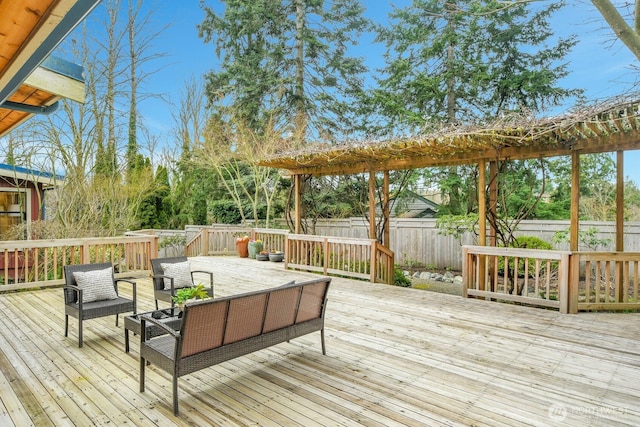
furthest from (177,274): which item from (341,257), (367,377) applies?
(341,257)

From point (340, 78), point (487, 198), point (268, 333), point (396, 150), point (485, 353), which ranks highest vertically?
point (340, 78)

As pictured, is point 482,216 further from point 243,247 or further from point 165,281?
point 243,247

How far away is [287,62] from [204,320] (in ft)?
45.6

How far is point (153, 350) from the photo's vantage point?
8.89 feet

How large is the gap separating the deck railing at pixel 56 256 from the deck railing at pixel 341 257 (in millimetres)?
2983

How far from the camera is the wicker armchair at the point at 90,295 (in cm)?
383

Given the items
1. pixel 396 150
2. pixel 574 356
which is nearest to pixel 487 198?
pixel 396 150

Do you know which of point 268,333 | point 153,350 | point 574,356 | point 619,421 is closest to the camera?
point 619,421

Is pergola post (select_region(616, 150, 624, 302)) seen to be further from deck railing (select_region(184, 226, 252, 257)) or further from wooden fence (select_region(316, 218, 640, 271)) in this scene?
deck railing (select_region(184, 226, 252, 257))

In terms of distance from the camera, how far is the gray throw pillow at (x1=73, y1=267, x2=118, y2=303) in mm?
4004

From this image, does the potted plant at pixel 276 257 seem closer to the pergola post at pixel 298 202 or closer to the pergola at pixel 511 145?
the pergola post at pixel 298 202

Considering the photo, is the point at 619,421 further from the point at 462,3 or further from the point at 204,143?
the point at 462,3

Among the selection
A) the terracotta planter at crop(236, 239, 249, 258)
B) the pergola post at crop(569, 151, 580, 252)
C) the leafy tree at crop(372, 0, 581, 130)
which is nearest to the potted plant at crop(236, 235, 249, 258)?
the terracotta planter at crop(236, 239, 249, 258)

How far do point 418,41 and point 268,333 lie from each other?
1324 cm
